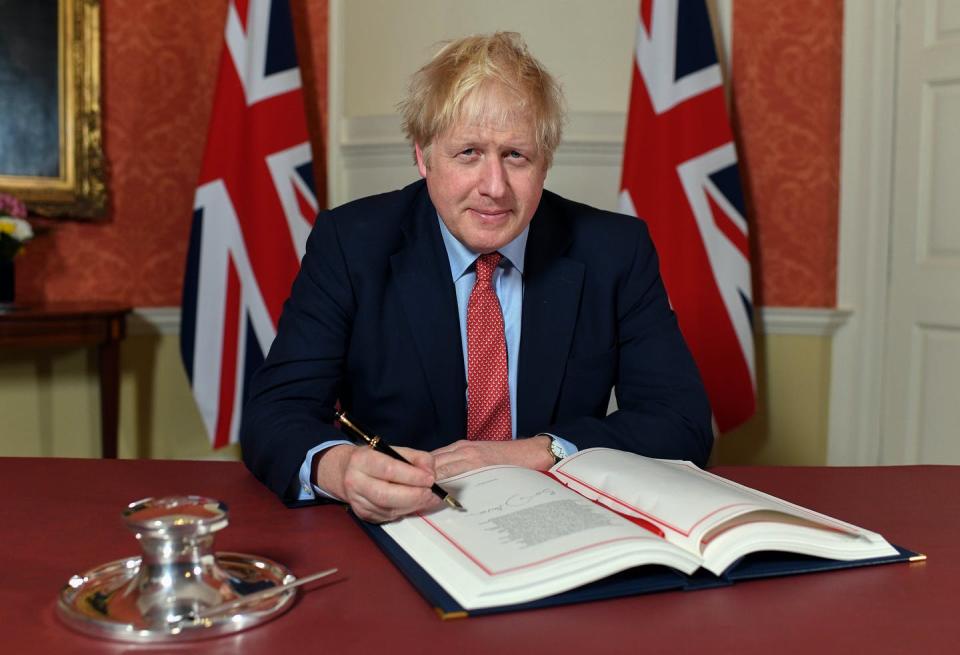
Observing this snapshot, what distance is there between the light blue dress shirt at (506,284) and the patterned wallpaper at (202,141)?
2.18m

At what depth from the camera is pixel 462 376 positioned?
6.13ft

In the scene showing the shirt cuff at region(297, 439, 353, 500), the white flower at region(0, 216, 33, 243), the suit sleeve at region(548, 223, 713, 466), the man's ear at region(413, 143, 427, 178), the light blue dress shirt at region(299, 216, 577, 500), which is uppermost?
the man's ear at region(413, 143, 427, 178)

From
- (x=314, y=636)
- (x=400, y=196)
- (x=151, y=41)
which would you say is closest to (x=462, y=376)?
(x=400, y=196)

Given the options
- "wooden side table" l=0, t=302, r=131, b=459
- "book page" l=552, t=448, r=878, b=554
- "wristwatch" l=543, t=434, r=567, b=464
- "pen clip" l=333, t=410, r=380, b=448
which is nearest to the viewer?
"book page" l=552, t=448, r=878, b=554

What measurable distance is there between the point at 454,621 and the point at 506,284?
1080mm

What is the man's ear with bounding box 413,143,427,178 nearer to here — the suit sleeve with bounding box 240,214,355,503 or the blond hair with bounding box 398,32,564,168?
the blond hair with bounding box 398,32,564,168

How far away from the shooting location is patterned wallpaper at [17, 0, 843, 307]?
3.84 m

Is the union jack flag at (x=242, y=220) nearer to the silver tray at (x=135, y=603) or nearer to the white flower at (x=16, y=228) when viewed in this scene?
the white flower at (x=16, y=228)

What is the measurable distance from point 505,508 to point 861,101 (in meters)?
3.17

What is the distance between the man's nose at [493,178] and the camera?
176cm

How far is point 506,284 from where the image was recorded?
1962 mm

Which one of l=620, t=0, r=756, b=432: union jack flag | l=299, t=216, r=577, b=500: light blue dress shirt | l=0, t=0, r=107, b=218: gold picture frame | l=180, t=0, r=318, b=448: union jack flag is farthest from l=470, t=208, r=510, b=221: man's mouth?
l=0, t=0, r=107, b=218: gold picture frame

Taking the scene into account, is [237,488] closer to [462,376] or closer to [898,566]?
[462,376]

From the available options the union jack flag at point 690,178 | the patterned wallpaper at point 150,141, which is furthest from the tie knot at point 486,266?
the patterned wallpaper at point 150,141
